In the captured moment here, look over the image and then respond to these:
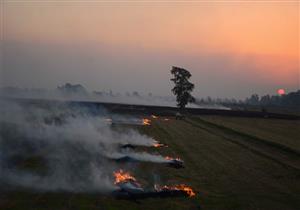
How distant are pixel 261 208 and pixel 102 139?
25314 mm

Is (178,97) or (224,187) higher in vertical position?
(178,97)

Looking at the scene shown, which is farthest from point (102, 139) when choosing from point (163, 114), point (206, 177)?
point (163, 114)

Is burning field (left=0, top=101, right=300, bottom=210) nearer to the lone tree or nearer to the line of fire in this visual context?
the line of fire

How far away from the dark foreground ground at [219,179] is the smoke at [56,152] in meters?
2.57

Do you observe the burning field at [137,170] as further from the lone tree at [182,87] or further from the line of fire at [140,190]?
the lone tree at [182,87]

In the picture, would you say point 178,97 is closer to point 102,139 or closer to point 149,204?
point 102,139

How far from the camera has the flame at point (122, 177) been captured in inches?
1113

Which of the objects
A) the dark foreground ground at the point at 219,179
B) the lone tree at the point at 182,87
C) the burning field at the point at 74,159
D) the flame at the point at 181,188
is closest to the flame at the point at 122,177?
the burning field at the point at 74,159

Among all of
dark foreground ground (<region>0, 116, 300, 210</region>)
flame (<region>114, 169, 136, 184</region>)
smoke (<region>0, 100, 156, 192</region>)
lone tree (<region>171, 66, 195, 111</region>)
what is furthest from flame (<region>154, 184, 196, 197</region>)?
lone tree (<region>171, 66, 195, 111</region>)

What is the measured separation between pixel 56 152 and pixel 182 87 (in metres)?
94.0

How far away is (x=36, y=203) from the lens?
74.4 ft

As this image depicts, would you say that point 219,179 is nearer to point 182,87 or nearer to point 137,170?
point 137,170

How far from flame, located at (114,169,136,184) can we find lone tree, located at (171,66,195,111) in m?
96.8

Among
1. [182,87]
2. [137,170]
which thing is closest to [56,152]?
[137,170]
